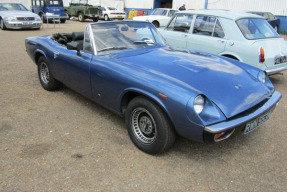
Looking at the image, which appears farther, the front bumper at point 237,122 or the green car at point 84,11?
the green car at point 84,11

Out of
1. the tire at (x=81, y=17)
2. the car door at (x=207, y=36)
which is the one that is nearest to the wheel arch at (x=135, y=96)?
the car door at (x=207, y=36)

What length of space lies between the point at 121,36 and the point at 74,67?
87 centimetres

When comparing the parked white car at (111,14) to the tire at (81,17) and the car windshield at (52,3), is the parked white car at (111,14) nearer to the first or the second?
the tire at (81,17)

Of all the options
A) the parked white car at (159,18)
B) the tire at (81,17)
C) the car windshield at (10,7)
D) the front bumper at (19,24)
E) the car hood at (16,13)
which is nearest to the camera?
the front bumper at (19,24)

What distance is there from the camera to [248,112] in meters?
2.72

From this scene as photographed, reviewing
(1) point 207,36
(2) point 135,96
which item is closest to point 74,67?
(2) point 135,96

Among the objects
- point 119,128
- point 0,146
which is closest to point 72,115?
point 119,128

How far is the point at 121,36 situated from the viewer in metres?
3.92

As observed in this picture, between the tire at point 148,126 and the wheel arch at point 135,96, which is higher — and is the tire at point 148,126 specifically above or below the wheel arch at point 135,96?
below

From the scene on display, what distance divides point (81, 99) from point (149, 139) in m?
2.16

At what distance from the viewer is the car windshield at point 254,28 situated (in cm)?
564

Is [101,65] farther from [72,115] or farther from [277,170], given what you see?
[277,170]

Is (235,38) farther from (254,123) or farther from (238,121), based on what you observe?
(238,121)

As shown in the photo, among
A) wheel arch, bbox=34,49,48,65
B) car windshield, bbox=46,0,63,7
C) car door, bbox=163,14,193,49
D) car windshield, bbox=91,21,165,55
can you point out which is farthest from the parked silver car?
car windshield, bbox=91,21,165,55
